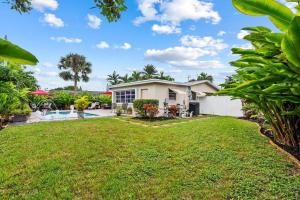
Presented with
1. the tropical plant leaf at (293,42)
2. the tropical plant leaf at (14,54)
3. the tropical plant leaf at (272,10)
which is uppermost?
the tropical plant leaf at (272,10)

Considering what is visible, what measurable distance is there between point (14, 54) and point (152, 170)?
4.79 meters

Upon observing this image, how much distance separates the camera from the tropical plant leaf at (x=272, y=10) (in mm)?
897

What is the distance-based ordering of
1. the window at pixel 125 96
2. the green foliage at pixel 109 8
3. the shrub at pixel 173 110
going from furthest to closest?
the window at pixel 125 96
the shrub at pixel 173 110
the green foliage at pixel 109 8

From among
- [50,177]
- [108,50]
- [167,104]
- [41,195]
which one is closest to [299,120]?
[41,195]

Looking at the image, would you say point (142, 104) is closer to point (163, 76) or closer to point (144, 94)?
point (144, 94)

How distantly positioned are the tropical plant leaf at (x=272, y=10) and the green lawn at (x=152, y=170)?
343cm

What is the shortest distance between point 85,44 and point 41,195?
1510cm

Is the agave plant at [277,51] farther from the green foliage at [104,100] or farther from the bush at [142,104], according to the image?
the green foliage at [104,100]

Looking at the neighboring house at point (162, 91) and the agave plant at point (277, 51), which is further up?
the neighboring house at point (162, 91)

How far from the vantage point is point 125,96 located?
988 inches

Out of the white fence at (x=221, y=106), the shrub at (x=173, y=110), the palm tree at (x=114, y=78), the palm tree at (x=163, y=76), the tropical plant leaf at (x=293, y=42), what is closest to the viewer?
the tropical plant leaf at (x=293, y=42)

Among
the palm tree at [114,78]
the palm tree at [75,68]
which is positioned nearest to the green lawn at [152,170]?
the palm tree at [75,68]

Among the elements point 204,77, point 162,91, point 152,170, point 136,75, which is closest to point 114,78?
A: point 136,75

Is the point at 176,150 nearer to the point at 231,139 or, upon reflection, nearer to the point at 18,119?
the point at 231,139
